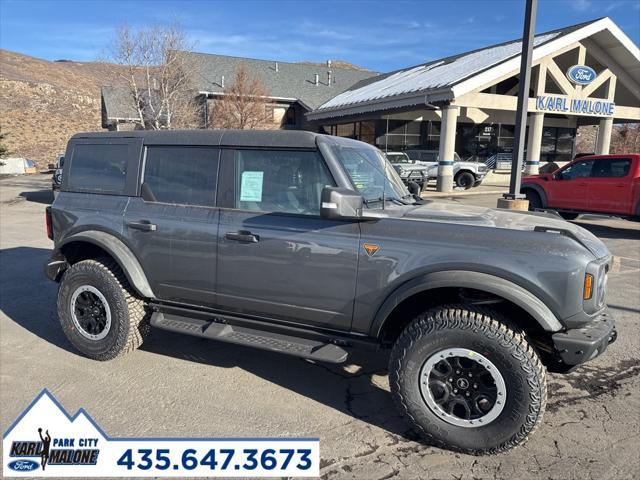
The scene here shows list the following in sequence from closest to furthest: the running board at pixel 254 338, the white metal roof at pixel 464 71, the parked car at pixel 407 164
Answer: the running board at pixel 254 338 → the white metal roof at pixel 464 71 → the parked car at pixel 407 164

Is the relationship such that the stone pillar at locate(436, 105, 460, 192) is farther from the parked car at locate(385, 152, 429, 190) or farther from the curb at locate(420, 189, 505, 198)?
the parked car at locate(385, 152, 429, 190)

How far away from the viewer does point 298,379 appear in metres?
3.96

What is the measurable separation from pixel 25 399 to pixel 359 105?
23088 mm

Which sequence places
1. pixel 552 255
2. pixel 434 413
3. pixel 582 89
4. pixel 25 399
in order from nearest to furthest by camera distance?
pixel 552 255 < pixel 434 413 < pixel 25 399 < pixel 582 89

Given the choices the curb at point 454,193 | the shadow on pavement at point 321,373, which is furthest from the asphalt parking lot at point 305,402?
the curb at point 454,193

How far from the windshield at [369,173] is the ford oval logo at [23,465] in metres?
2.64

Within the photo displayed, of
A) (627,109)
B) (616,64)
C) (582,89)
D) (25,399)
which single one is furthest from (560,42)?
(25,399)

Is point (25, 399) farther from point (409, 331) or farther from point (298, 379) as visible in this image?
point (409, 331)

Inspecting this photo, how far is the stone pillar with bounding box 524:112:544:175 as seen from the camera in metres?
22.5

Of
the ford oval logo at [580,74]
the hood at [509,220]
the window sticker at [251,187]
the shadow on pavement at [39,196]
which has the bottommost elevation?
the shadow on pavement at [39,196]

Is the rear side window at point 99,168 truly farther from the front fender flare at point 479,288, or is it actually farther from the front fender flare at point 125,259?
the front fender flare at point 479,288

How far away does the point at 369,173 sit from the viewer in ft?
12.4

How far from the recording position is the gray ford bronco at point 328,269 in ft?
9.36

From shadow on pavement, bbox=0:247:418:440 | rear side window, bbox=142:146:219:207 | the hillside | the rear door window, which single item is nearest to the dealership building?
the rear door window
